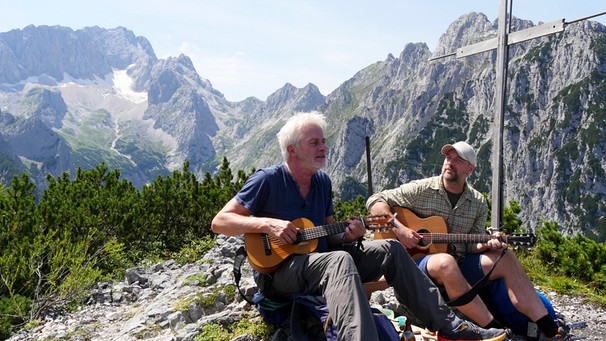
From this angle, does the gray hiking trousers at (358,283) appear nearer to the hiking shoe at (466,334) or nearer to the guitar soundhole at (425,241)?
the hiking shoe at (466,334)

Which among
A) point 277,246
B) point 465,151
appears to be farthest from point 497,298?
point 277,246

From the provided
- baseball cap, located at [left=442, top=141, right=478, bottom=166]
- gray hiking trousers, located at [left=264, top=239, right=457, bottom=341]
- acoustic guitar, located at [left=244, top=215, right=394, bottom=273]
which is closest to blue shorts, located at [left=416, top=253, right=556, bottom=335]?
gray hiking trousers, located at [left=264, top=239, right=457, bottom=341]

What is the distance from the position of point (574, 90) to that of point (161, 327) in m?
183

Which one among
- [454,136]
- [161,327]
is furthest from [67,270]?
[454,136]

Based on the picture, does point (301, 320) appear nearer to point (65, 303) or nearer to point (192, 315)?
point (192, 315)

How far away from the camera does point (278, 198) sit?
15.6ft

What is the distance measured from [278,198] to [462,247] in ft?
8.60

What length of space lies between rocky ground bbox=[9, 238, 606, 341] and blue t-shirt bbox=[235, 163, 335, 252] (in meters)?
1.33

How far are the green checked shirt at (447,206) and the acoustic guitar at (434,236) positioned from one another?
0.09 meters

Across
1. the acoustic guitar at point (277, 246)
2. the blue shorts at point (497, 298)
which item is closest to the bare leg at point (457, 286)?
the blue shorts at point (497, 298)

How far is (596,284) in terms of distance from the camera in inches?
314

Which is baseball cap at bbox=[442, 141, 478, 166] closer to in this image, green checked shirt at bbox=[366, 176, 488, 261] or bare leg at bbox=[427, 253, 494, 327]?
green checked shirt at bbox=[366, 176, 488, 261]

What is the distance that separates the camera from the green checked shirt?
5.95 meters

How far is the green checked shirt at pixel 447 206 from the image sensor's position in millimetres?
5949
